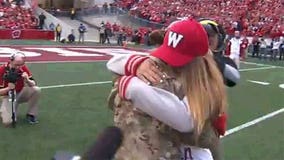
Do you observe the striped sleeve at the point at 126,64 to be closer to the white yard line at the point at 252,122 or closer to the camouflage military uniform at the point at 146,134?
the camouflage military uniform at the point at 146,134

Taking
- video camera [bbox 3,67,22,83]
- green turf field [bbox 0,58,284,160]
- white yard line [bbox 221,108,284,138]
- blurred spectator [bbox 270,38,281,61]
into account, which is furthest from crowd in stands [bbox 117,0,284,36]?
video camera [bbox 3,67,22,83]

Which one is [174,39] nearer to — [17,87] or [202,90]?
[202,90]

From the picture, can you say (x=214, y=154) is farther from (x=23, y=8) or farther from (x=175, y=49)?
(x=23, y=8)

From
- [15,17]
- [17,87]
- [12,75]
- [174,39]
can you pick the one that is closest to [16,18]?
[15,17]

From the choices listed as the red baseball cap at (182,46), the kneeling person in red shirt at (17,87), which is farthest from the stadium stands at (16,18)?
the red baseball cap at (182,46)

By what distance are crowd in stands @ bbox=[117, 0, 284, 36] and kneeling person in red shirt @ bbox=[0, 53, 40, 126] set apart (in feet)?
66.0

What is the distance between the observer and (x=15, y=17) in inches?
1168

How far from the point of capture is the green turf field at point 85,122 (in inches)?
258

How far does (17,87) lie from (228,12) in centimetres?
2752

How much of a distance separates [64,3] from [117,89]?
151ft

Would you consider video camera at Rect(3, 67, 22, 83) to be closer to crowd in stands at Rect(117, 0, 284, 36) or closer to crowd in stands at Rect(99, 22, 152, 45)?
crowd in stands at Rect(117, 0, 284, 36)

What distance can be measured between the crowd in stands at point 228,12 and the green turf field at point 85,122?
15.5 m

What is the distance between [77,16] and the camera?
4131 centimetres

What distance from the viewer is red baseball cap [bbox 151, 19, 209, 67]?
2.10m
